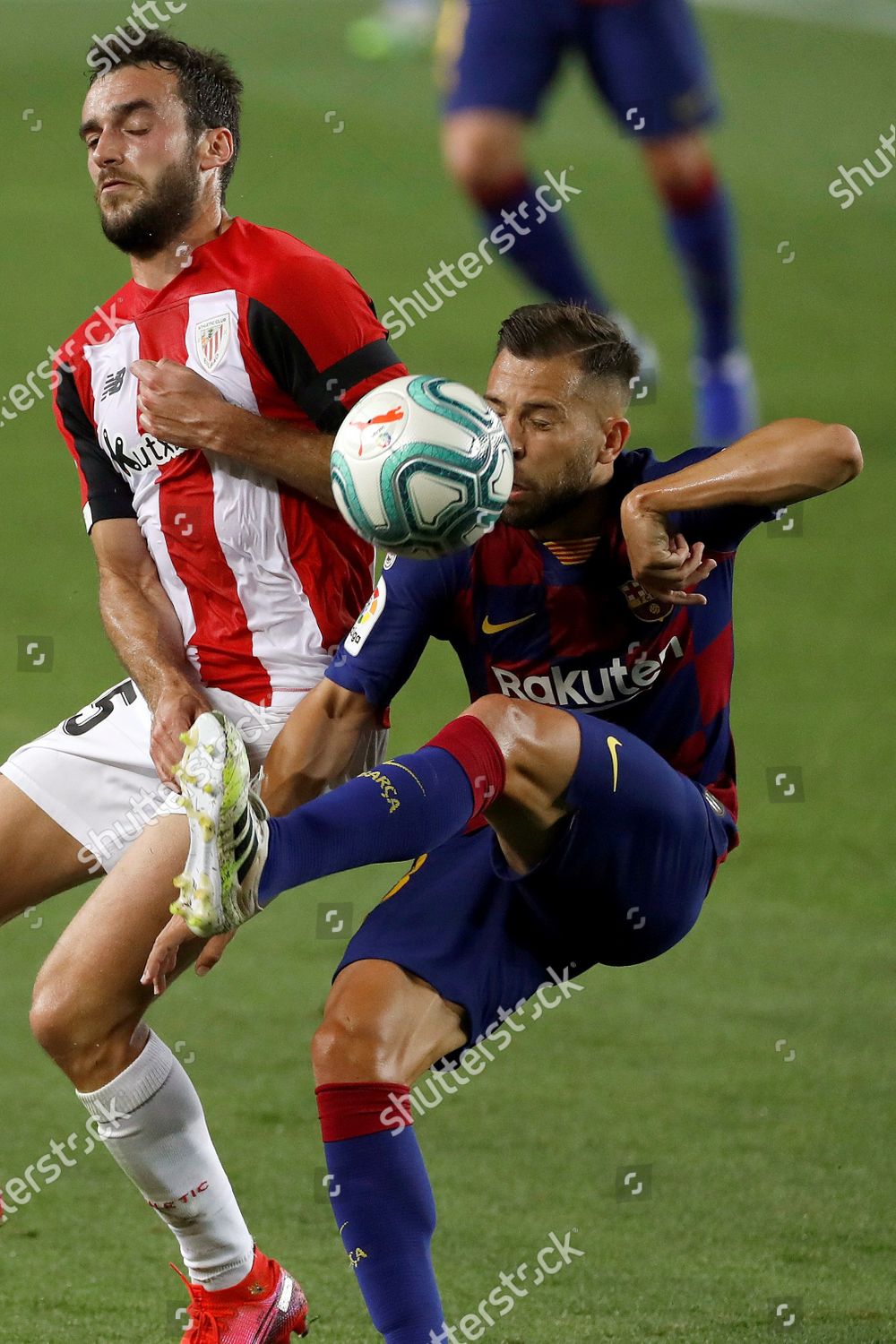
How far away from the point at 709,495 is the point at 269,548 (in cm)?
103

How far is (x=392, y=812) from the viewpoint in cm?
275

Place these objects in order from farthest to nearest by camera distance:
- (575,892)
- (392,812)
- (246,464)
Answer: (246,464) < (575,892) < (392,812)

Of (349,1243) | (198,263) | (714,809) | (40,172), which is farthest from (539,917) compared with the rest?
(40,172)

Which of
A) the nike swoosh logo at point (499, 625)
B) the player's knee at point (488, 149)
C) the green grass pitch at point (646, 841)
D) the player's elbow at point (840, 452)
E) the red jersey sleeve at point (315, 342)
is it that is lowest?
the green grass pitch at point (646, 841)

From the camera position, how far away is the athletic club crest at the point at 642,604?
325 cm

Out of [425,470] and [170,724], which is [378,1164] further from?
[425,470]

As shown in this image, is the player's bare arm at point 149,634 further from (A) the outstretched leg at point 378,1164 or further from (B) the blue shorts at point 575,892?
(A) the outstretched leg at point 378,1164

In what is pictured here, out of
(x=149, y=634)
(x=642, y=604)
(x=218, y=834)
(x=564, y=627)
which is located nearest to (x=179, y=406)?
(x=149, y=634)

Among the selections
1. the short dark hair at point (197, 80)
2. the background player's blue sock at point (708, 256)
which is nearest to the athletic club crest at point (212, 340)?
the short dark hair at point (197, 80)

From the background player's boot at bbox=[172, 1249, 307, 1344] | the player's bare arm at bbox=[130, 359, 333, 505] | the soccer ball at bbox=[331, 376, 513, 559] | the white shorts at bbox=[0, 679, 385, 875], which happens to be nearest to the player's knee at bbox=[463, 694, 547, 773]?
the soccer ball at bbox=[331, 376, 513, 559]

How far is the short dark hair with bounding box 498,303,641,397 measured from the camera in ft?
10.4

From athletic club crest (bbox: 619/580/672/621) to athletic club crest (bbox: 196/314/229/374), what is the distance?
39.1 inches

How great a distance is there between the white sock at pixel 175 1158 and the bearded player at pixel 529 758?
481mm

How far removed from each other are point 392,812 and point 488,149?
6.64 metres
